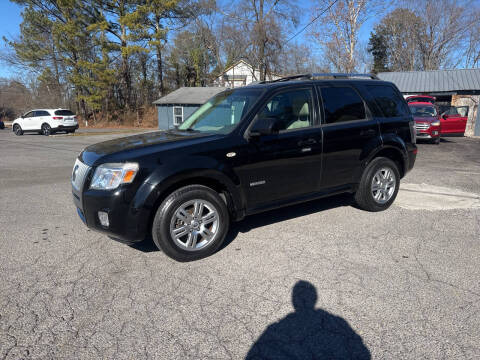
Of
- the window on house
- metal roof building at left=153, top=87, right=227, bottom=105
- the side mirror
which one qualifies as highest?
metal roof building at left=153, top=87, right=227, bottom=105

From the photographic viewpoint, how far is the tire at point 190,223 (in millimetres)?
3514

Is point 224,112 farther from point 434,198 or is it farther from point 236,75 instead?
point 236,75

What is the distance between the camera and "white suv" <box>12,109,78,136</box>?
77.9 ft

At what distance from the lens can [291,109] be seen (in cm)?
438

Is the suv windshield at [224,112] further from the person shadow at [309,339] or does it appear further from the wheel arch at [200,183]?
the person shadow at [309,339]

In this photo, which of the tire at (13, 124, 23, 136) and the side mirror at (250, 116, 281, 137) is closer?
the side mirror at (250, 116, 281, 137)

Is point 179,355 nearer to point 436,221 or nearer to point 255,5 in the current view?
point 436,221

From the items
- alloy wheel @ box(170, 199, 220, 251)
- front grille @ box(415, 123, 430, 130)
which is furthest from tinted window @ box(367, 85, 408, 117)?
front grille @ box(415, 123, 430, 130)

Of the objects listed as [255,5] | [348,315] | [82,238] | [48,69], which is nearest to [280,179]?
[348,315]

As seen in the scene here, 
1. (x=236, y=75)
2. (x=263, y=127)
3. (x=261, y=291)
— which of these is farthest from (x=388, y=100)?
(x=236, y=75)

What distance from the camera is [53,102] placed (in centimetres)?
4406

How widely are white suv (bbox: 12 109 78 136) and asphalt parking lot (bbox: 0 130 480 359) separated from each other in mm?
21188

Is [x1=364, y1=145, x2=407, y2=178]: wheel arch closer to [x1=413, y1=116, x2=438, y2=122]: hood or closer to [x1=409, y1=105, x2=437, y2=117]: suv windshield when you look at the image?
[x1=413, y1=116, x2=438, y2=122]: hood

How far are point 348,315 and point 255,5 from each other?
34539 mm
